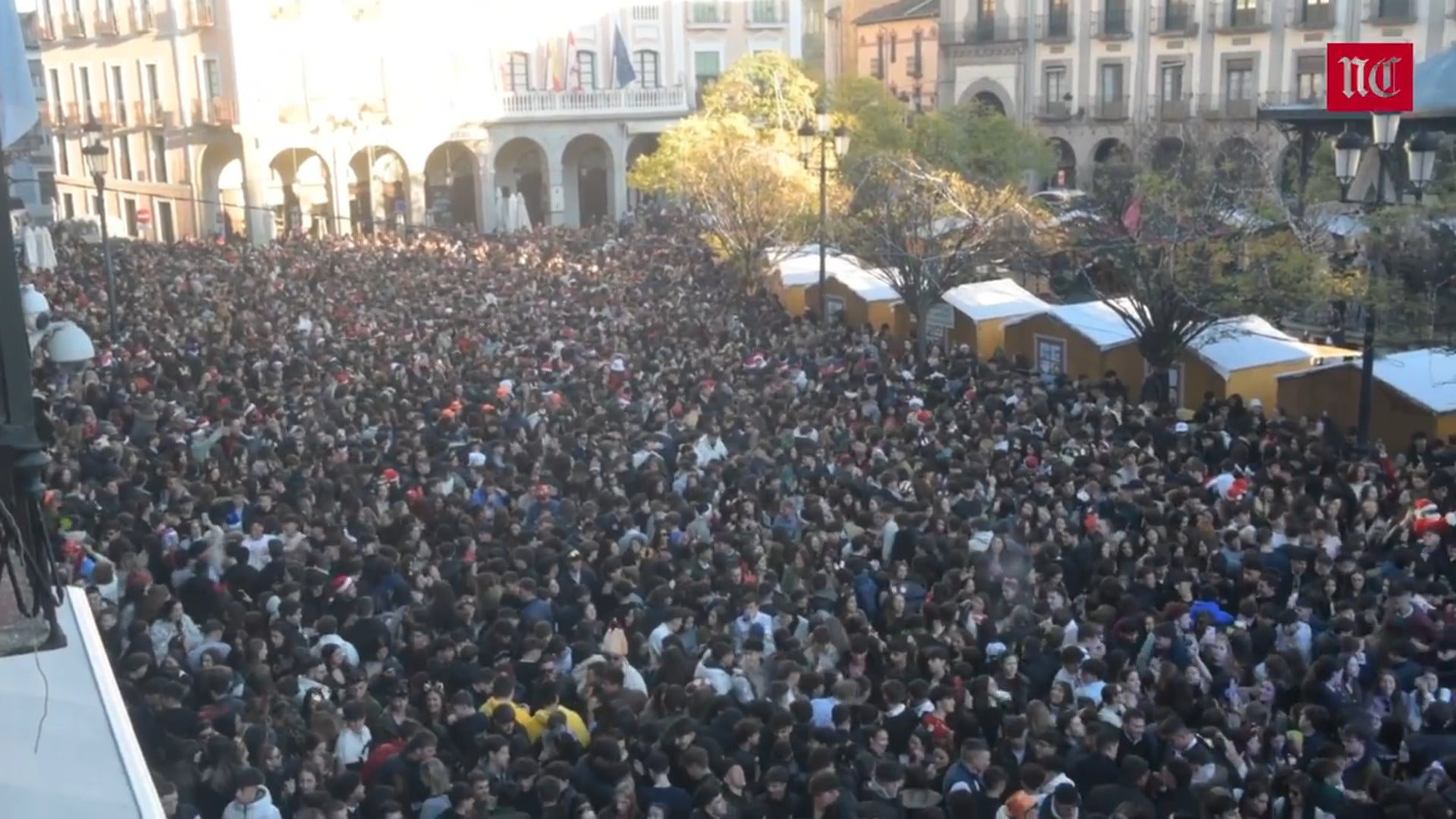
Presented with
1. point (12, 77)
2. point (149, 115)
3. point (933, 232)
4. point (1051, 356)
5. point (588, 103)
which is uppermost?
point (149, 115)

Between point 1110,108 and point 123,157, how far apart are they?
29235 mm

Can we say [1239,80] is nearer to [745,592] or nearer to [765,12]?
[765,12]

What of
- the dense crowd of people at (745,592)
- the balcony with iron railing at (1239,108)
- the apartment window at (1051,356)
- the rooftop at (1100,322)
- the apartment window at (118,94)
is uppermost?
the apartment window at (118,94)

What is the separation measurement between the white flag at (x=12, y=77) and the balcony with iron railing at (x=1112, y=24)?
40780mm

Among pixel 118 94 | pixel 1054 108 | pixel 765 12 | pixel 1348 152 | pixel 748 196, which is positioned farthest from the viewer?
pixel 765 12

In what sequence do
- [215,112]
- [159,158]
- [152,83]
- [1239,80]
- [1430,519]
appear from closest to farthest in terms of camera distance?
[1430,519]
[1239,80]
[215,112]
[152,83]
[159,158]

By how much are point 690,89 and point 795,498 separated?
3826 cm

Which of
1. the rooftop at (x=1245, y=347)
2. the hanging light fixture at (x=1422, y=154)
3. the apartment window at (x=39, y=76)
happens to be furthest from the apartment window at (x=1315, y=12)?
the apartment window at (x=39, y=76)

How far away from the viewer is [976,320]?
2212 cm

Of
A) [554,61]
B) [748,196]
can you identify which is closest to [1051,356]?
[748,196]

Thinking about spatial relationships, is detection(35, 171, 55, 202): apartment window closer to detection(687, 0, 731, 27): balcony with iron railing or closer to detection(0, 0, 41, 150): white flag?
detection(687, 0, 731, 27): balcony with iron railing

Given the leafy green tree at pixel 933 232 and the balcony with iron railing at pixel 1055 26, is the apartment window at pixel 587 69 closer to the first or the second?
the balcony with iron railing at pixel 1055 26

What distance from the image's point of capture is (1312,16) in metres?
39.6

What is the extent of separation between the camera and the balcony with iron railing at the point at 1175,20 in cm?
4184
